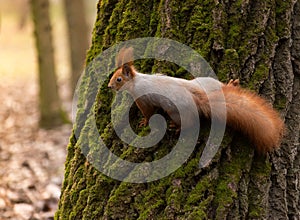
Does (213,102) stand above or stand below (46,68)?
above

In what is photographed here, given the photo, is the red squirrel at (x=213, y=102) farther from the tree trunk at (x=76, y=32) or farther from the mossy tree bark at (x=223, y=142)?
the tree trunk at (x=76, y=32)

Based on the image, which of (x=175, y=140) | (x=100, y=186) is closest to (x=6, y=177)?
(x=100, y=186)

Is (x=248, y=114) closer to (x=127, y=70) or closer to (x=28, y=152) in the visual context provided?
(x=127, y=70)

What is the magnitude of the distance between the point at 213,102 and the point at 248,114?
18 centimetres

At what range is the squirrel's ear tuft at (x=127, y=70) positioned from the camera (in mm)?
2424

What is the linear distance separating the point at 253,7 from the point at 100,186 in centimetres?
125

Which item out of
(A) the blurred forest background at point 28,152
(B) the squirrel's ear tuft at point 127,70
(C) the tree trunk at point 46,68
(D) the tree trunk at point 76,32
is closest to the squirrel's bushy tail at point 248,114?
(B) the squirrel's ear tuft at point 127,70

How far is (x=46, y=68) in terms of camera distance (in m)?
7.94

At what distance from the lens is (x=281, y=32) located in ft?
8.54

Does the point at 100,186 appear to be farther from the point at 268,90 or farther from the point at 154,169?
the point at 268,90

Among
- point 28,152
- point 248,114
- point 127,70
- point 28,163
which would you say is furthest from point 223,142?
point 28,152

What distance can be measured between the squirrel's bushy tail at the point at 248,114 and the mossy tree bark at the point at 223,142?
3.7 inches

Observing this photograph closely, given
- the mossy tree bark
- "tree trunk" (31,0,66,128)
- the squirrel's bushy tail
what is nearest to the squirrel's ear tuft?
the mossy tree bark

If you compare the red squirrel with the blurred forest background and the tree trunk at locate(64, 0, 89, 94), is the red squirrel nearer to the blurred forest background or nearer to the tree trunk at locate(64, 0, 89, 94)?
the blurred forest background
